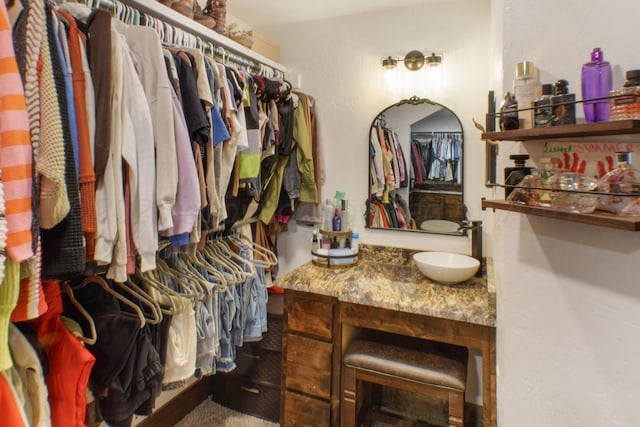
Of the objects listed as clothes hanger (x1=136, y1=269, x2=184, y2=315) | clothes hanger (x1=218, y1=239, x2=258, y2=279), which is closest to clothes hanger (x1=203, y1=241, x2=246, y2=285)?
clothes hanger (x1=218, y1=239, x2=258, y2=279)

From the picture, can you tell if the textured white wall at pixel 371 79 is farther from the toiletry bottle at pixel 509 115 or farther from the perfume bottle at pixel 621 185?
the perfume bottle at pixel 621 185

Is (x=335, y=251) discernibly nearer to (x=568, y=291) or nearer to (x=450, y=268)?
(x=450, y=268)

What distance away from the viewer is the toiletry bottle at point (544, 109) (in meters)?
0.76

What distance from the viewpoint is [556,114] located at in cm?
76

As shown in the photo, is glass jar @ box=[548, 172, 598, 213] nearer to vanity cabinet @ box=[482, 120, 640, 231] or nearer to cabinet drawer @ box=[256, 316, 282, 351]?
vanity cabinet @ box=[482, 120, 640, 231]

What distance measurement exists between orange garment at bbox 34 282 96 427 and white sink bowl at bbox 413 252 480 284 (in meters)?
1.40

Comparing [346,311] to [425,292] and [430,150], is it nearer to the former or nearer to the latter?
[425,292]

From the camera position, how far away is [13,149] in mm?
748

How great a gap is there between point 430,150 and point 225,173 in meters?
1.19

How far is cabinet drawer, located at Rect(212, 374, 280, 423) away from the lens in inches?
80.3

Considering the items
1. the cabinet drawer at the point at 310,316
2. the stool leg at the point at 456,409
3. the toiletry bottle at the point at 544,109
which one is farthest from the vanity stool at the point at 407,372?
the toiletry bottle at the point at 544,109

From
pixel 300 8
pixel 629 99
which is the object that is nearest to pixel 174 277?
pixel 629 99

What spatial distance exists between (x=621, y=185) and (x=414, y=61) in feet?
5.37

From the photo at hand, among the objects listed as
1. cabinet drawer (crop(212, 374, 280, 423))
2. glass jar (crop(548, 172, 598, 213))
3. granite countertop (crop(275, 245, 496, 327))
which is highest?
glass jar (crop(548, 172, 598, 213))
